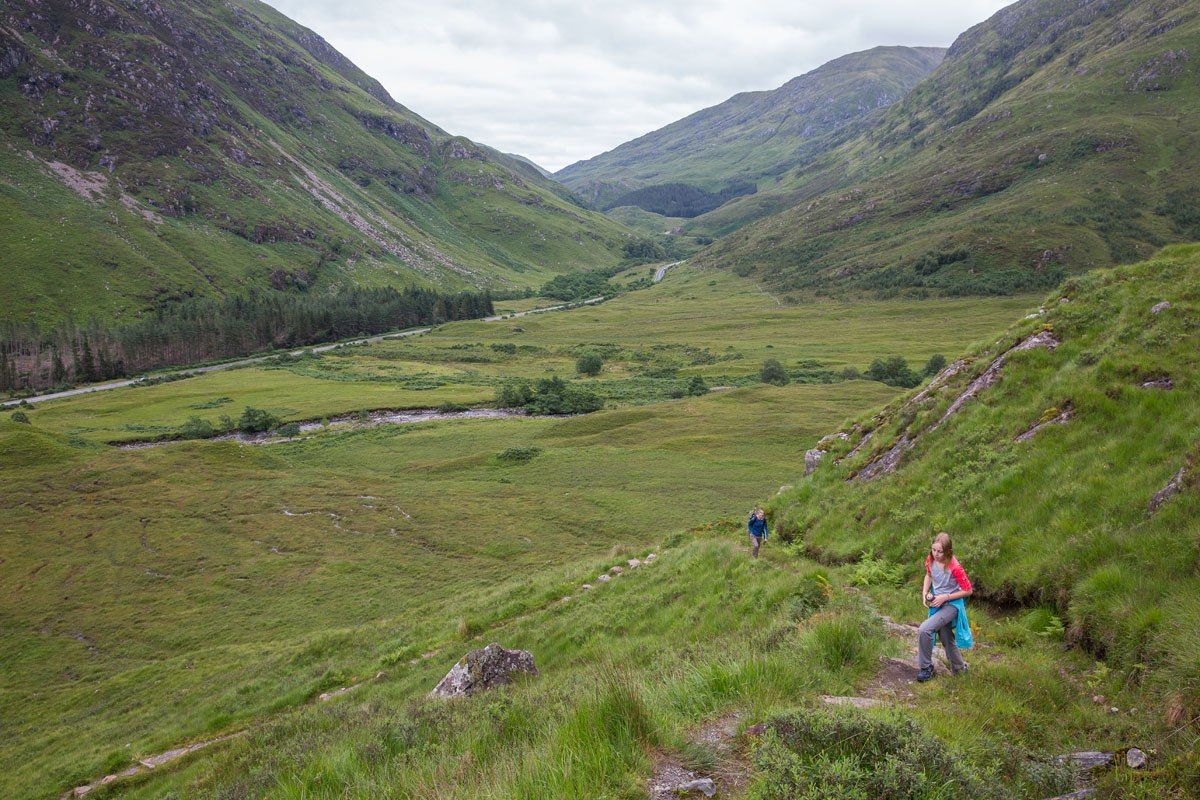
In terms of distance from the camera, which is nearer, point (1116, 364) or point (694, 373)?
point (1116, 364)

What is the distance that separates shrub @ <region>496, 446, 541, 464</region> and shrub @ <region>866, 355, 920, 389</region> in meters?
60.3

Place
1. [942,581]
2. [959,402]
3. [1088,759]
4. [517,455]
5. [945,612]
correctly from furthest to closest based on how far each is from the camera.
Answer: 1. [517,455]
2. [959,402]
3. [942,581]
4. [945,612]
5. [1088,759]

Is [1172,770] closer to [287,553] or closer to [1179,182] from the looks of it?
[287,553]

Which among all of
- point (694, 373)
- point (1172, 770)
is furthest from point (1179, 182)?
point (1172, 770)

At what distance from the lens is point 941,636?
889cm

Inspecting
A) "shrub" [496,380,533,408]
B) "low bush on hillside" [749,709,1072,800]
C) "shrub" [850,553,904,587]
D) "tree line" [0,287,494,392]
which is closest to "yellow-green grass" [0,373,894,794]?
"shrub" [850,553,904,587]

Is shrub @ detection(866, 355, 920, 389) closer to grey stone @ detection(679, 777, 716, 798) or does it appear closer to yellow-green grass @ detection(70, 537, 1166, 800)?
yellow-green grass @ detection(70, 537, 1166, 800)

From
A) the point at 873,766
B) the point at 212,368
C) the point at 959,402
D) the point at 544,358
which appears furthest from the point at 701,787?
the point at 212,368

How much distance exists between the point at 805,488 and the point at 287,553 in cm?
3507

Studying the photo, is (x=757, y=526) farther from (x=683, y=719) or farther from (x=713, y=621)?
(x=683, y=719)

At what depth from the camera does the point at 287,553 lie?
128 ft

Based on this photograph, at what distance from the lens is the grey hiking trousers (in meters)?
8.36

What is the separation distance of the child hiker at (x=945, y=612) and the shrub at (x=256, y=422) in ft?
302

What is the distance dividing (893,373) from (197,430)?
358 ft
